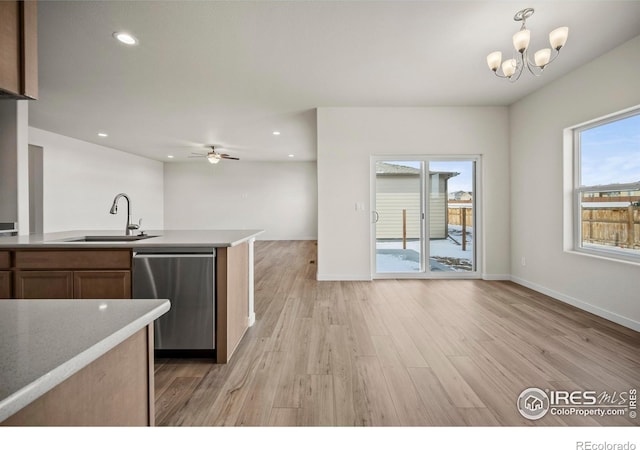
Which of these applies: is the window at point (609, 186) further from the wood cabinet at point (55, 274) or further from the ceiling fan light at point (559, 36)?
the wood cabinet at point (55, 274)

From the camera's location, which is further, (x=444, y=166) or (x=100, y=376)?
(x=444, y=166)

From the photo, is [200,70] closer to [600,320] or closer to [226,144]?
[226,144]

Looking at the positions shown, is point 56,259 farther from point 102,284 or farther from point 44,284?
point 102,284

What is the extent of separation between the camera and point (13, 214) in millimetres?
3725

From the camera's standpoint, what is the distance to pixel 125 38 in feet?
8.82

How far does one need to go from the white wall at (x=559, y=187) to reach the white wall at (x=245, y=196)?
653 cm

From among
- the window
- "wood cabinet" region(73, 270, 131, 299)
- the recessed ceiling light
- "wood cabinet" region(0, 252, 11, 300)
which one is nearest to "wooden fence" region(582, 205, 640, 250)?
the window

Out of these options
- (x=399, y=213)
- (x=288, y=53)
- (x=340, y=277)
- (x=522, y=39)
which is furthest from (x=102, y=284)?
(x=399, y=213)

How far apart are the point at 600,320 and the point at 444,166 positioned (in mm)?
2634

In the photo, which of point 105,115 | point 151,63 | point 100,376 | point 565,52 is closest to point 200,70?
point 151,63

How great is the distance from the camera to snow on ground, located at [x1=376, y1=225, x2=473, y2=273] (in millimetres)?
4656

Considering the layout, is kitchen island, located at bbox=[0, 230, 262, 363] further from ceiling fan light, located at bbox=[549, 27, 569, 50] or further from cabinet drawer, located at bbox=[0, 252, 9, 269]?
ceiling fan light, located at bbox=[549, 27, 569, 50]

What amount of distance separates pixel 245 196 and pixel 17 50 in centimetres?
881

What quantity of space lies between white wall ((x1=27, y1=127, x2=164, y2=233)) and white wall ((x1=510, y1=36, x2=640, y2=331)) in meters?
8.45
